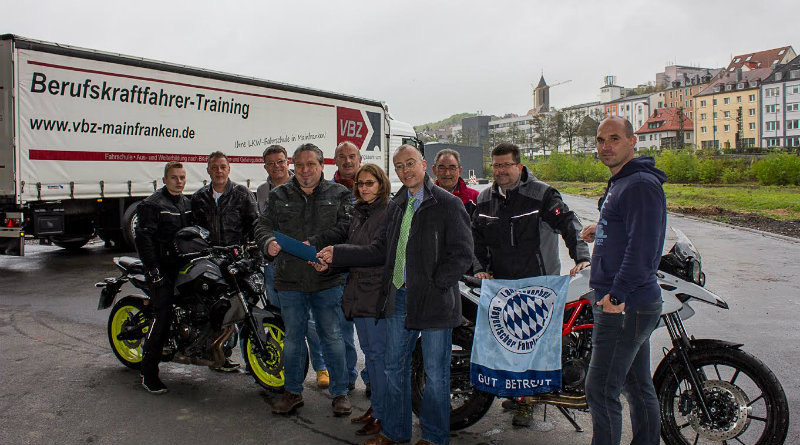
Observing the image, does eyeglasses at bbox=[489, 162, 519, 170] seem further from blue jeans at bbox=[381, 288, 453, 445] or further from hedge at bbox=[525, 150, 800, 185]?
hedge at bbox=[525, 150, 800, 185]

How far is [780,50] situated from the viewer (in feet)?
338

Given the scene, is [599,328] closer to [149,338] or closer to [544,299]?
[544,299]

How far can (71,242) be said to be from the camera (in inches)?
531

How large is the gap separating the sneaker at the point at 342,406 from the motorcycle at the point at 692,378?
4.31 ft

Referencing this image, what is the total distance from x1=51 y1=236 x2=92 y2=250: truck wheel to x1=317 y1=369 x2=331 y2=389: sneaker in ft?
30.3

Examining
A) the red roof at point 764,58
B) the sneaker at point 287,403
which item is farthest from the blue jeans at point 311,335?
the red roof at point 764,58

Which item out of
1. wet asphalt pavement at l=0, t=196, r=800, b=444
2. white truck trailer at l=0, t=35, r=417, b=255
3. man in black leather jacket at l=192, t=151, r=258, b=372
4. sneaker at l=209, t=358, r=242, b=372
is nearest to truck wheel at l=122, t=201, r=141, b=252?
white truck trailer at l=0, t=35, r=417, b=255

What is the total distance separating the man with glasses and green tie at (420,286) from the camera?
3777 mm

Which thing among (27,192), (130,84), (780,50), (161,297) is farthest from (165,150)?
(780,50)

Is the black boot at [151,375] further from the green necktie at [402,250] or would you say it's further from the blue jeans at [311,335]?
the green necktie at [402,250]

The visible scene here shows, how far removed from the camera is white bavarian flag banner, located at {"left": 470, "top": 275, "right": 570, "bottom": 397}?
13.1 feet

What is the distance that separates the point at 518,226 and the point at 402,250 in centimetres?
105

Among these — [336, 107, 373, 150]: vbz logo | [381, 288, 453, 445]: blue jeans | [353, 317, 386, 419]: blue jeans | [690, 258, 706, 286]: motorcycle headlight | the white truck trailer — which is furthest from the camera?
[336, 107, 373, 150]: vbz logo

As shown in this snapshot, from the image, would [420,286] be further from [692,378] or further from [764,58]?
[764,58]
